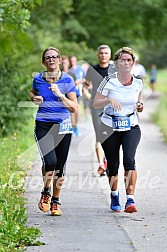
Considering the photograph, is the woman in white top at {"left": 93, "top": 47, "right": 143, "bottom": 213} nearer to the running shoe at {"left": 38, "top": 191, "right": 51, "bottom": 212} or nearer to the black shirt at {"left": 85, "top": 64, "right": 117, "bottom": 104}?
the running shoe at {"left": 38, "top": 191, "right": 51, "bottom": 212}


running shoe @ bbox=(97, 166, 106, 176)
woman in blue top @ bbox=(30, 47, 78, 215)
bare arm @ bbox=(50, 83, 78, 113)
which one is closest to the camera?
bare arm @ bbox=(50, 83, 78, 113)

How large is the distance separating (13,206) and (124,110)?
1.69m

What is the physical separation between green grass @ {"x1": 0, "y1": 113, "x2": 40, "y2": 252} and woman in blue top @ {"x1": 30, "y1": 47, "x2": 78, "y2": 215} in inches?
22.3

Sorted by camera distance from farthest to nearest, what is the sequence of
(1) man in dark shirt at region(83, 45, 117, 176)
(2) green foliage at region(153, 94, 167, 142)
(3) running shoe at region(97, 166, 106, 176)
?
1. (2) green foliage at region(153, 94, 167, 142)
2. (3) running shoe at region(97, 166, 106, 176)
3. (1) man in dark shirt at region(83, 45, 117, 176)

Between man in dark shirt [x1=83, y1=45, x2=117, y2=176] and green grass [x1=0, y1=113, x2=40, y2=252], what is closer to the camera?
green grass [x1=0, y1=113, x2=40, y2=252]

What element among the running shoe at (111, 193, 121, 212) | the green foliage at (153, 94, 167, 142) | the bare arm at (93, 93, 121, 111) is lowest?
the green foliage at (153, 94, 167, 142)

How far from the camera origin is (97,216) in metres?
Result: 8.85

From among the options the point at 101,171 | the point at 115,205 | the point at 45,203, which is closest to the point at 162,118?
the point at 101,171

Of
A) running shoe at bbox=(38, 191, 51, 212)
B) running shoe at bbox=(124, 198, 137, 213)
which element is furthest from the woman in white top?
running shoe at bbox=(38, 191, 51, 212)

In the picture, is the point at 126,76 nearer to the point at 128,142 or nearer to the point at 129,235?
the point at 128,142

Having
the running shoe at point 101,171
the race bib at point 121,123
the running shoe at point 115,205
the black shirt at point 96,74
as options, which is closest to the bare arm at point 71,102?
the race bib at point 121,123

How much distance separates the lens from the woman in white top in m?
8.90

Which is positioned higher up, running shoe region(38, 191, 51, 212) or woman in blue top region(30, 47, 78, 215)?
woman in blue top region(30, 47, 78, 215)

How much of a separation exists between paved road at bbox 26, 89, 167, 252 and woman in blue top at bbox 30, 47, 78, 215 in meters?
0.54
